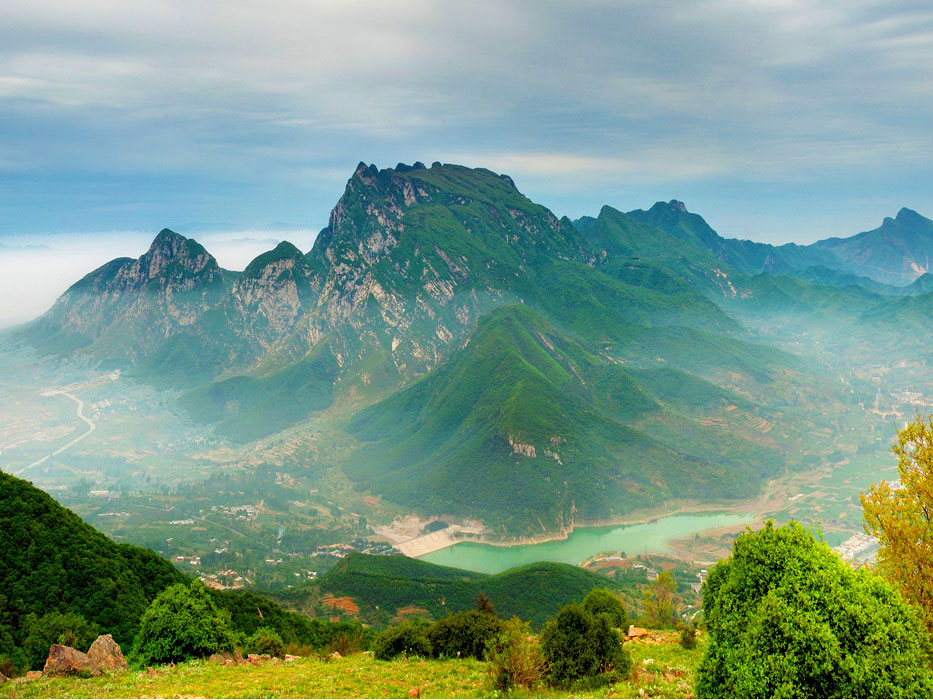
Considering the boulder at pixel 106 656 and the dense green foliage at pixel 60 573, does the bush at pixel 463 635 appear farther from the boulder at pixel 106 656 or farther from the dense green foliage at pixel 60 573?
the dense green foliage at pixel 60 573

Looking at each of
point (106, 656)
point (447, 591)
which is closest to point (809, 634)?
point (106, 656)

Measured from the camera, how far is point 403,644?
4391 centimetres

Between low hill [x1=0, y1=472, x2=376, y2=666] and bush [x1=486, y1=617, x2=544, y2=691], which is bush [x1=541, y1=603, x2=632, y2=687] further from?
low hill [x1=0, y1=472, x2=376, y2=666]

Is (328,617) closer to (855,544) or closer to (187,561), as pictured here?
(187,561)

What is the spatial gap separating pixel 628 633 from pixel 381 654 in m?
18.2

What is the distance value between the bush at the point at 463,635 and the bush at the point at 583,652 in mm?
11073

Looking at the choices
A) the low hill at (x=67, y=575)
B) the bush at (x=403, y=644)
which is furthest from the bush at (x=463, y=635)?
the low hill at (x=67, y=575)

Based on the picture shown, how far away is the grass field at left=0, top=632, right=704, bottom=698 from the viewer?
28.4 m

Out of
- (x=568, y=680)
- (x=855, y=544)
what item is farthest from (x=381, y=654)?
(x=855, y=544)

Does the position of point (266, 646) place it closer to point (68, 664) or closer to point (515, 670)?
point (68, 664)

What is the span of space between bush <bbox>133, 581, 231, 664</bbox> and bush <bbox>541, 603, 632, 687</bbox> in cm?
2285

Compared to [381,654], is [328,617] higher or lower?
lower

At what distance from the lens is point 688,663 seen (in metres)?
32.6

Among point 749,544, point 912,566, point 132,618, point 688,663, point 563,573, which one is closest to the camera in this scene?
point 749,544
